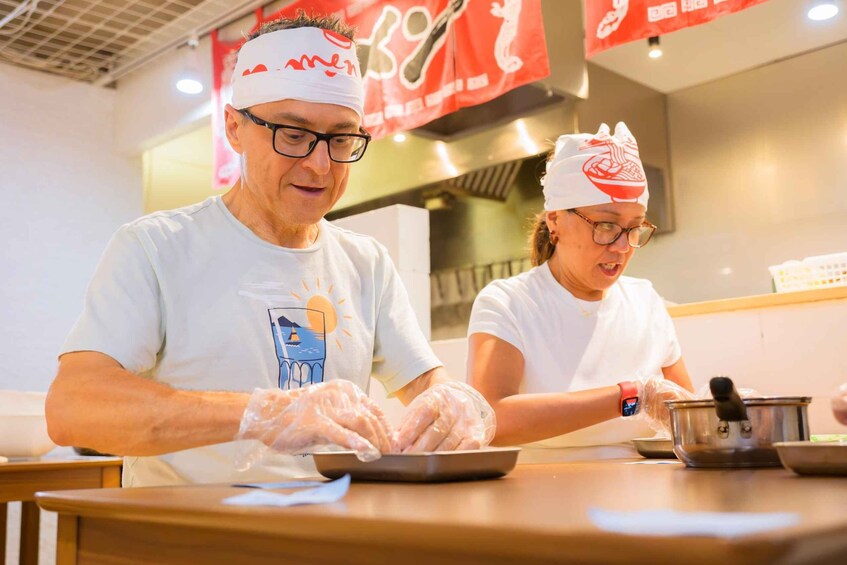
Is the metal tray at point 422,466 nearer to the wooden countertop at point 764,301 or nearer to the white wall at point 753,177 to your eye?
the wooden countertop at point 764,301

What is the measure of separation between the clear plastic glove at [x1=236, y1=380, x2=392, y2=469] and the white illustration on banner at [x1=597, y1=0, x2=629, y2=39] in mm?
2148

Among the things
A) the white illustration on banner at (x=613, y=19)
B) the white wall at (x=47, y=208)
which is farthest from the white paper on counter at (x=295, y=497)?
the white wall at (x=47, y=208)

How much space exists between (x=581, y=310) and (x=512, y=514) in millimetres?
1659

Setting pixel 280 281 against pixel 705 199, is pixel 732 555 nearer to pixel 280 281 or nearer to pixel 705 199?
pixel 280 281

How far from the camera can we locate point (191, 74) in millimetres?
5020

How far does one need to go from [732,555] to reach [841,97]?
423 centimetres

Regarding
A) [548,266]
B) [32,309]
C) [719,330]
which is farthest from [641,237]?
[32,309]

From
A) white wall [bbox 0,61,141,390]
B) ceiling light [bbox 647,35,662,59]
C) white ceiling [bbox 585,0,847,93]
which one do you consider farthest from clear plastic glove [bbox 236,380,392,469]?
white wall [bbox 0,61,141,390]

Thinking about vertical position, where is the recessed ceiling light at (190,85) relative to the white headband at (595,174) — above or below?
above

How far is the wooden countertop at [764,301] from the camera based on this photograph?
243 centimetres

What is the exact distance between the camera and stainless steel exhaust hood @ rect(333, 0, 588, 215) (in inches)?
160

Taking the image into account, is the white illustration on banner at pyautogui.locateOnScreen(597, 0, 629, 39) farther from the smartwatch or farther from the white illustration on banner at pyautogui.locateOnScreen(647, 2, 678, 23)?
the smartwatch

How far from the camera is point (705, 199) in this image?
14.7 ft

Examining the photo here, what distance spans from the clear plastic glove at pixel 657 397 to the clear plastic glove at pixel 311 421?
0.89 metres
